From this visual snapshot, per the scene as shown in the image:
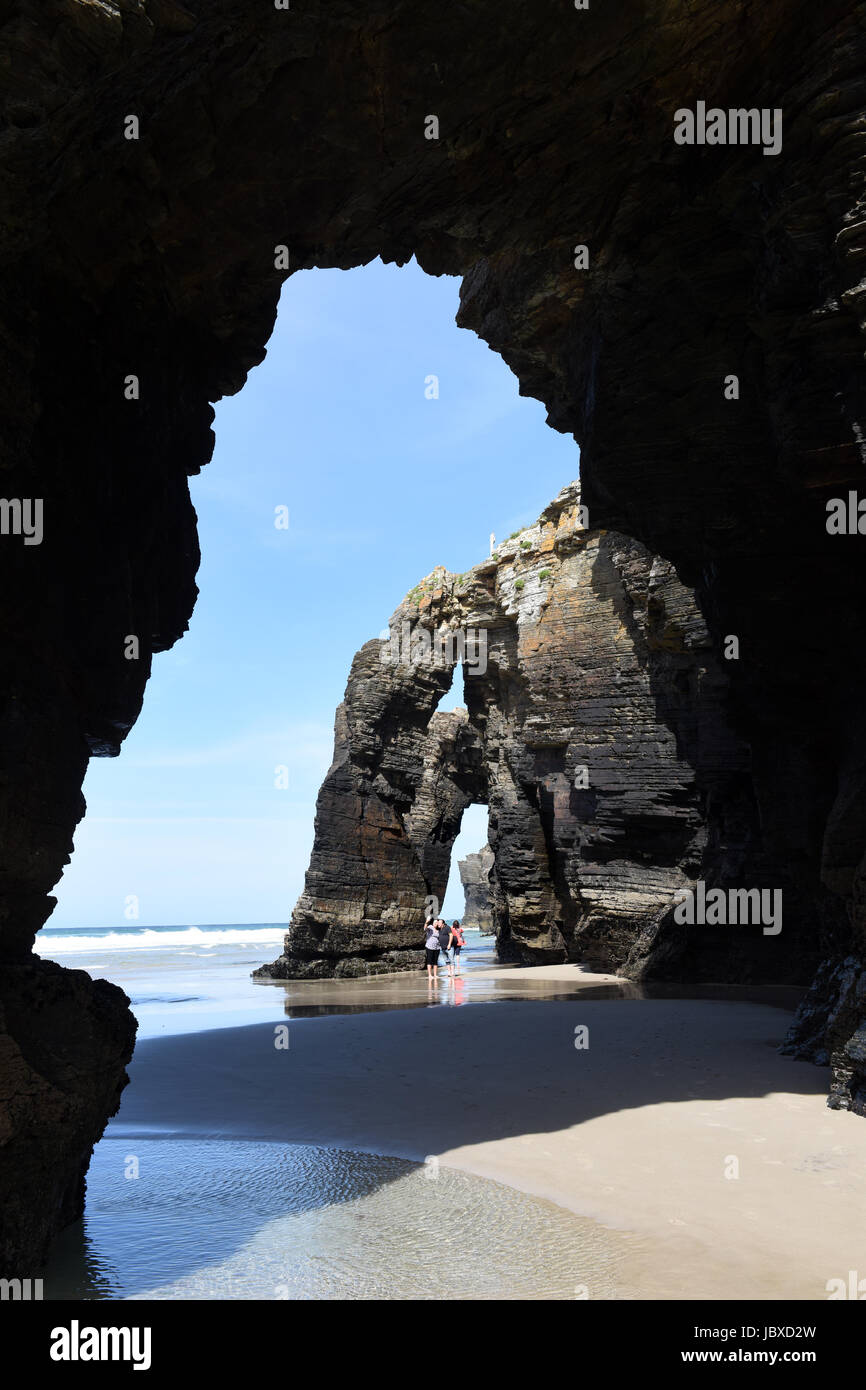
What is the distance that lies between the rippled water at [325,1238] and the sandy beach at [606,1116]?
283mm

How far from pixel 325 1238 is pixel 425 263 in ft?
30.0

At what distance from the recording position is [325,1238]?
15.4 ft

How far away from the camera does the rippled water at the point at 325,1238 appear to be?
4031mm

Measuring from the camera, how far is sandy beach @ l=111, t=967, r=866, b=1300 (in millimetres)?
4387

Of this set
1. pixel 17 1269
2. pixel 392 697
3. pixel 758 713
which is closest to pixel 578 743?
pixel 392 697

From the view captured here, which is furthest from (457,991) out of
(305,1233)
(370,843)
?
(305,1233)

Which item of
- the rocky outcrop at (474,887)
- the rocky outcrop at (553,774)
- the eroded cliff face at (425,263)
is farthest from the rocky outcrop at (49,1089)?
the rocky outcrop at (474,887)

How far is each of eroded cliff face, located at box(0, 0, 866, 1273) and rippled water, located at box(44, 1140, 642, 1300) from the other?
0.74 metres

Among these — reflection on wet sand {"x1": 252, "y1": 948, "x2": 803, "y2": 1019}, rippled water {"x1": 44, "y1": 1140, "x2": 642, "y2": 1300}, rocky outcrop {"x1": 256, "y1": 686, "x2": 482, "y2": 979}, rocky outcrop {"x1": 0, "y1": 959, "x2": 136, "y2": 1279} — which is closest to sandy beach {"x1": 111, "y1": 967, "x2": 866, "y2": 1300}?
rippled water {"x1": 44, "y1": 1140, "x2": 642, "y2": 1300}

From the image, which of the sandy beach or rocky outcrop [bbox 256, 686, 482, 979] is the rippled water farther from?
rocky outcrop [bbox 256, 686, 482, 979]

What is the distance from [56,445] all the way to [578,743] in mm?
19877

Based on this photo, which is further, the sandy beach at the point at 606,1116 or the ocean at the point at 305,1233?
the sandy beach at the point at 606,1116

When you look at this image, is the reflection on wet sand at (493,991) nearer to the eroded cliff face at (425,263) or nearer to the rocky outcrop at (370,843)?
the rocky outcrop at (370,843)

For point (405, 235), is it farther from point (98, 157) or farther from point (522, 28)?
Result: point (98, 157)
